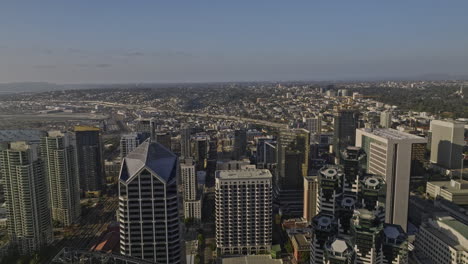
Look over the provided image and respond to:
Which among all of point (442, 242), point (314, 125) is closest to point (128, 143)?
point (442, 242)

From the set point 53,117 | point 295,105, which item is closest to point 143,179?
point 53,117

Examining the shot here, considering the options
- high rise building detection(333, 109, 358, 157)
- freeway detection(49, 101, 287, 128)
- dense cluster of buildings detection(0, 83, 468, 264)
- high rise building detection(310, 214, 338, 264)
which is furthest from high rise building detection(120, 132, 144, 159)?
high rise building detection(310, 214, 338, 264)

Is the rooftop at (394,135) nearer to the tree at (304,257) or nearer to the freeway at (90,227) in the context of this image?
the tree at (304,257)

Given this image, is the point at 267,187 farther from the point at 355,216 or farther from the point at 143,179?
the point at 143,179

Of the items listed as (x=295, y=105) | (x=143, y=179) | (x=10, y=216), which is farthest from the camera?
(x=295, y=105)

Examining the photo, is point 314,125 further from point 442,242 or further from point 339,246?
point 339,246

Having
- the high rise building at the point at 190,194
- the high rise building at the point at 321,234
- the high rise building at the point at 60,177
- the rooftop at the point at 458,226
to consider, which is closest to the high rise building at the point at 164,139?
the high rise building at the point at 190,194
